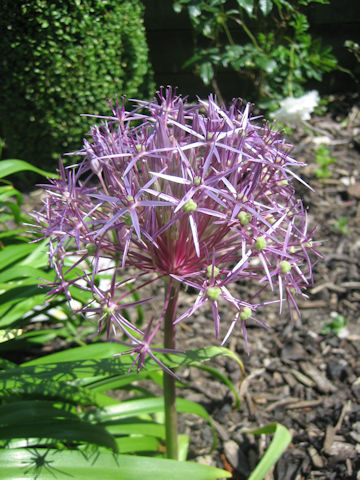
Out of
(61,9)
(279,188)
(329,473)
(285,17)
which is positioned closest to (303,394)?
(329,473)

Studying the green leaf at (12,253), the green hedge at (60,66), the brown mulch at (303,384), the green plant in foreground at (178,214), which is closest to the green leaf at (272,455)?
the green plant in foreground at (178,214)

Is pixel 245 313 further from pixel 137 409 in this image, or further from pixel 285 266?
pixel 137 409

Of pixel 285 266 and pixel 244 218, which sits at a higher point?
pixel 244 218

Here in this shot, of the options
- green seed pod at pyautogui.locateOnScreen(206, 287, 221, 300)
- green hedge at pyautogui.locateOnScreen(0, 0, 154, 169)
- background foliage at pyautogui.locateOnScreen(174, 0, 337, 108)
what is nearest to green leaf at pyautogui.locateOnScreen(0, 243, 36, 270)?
green seed pod at pyautogui.locateOnScreen(206, 287, 221, 300)

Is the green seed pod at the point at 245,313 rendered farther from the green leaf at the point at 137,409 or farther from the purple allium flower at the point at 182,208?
the green leaf at the point at 137,409

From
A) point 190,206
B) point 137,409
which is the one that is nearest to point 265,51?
point 137,409

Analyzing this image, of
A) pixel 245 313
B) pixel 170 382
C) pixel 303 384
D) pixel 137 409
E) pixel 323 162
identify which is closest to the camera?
pixel 245 313
